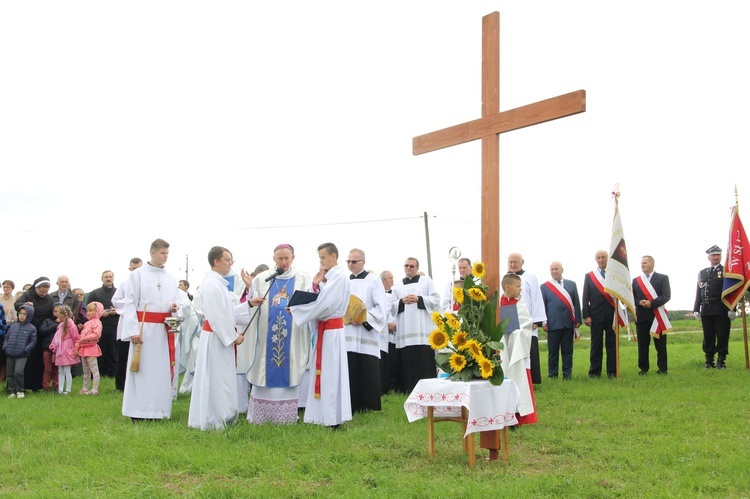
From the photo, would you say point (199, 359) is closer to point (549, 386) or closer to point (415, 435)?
point (415, 435)

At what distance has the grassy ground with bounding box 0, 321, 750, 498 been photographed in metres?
5.40

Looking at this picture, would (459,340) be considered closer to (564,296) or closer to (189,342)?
(564,296)

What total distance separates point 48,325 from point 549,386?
8697mm

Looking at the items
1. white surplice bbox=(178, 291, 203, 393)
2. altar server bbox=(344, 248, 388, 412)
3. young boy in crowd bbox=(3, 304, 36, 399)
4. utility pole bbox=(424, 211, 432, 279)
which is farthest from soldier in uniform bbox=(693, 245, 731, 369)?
utility pole bbox=(424, 211, 432, 279)

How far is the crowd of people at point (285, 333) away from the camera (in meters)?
8.20

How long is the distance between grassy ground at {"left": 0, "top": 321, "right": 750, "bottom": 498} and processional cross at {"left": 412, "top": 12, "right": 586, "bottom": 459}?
34.8 inches

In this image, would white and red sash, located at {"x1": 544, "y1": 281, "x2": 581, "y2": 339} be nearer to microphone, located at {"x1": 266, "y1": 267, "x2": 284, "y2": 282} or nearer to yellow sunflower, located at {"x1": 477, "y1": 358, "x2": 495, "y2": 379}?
microphone, located at {"x1": 266, "y1": 267, "x2": 284, "y2": 282}

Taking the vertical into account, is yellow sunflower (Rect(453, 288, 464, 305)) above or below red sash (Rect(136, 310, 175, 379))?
above

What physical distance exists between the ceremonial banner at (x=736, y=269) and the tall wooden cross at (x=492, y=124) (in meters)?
8.29

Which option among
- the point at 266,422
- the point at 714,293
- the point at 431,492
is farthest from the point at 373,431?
the point at 714,293

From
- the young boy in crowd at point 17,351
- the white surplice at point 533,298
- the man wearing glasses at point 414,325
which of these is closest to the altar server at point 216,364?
the man wearing glasses at point 414,325

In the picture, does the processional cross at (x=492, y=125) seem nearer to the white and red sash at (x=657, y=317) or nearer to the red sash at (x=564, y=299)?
the red sash at (x=564, y=299)

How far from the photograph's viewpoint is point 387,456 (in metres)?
6.45

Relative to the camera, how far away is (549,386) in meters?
11.2
